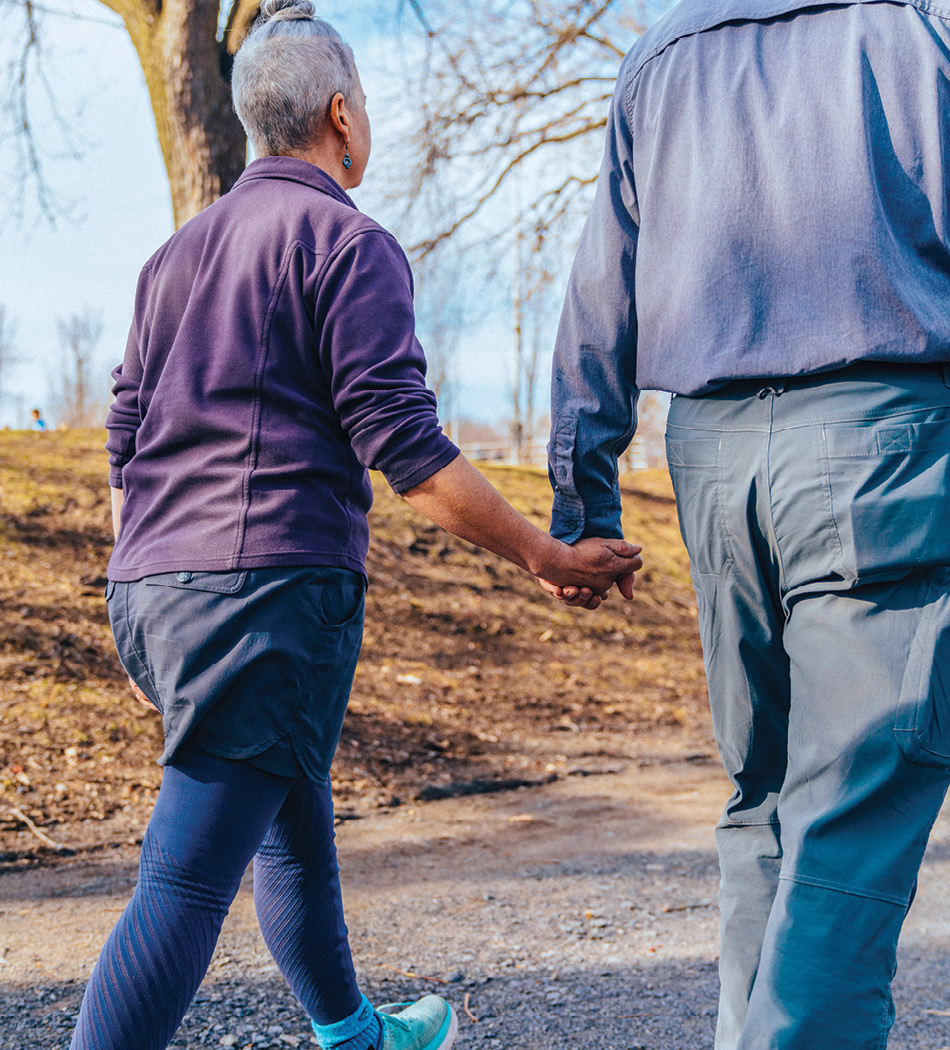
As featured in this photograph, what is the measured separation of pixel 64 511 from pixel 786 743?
652 centimetres

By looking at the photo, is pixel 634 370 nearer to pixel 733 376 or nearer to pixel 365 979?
pixel 733 376

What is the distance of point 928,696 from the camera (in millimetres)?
1425

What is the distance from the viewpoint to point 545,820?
411cm

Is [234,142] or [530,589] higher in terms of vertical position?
[234,142]

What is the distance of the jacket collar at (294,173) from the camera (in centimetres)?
181

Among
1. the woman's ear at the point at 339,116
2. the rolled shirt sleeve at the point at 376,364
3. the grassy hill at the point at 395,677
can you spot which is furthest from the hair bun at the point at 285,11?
the grassy hill at the point at 395,677

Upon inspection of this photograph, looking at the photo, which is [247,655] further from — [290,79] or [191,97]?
[191,97]

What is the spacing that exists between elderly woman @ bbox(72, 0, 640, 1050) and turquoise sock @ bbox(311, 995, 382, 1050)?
45 centimetres

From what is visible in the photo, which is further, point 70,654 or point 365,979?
point 70,654

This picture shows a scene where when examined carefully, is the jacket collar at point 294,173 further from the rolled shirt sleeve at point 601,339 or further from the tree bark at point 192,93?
the tree bark at point 192,93

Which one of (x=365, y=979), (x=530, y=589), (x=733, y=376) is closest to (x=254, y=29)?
(x=733, y=376)

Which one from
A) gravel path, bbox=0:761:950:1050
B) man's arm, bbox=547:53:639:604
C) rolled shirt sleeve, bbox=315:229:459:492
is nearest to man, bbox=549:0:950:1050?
man's arm, bbox=547:53:639:604

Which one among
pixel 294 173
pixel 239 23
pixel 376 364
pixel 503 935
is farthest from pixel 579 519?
pixel 239 23

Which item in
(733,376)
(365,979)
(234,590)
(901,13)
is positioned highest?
(901,13)
